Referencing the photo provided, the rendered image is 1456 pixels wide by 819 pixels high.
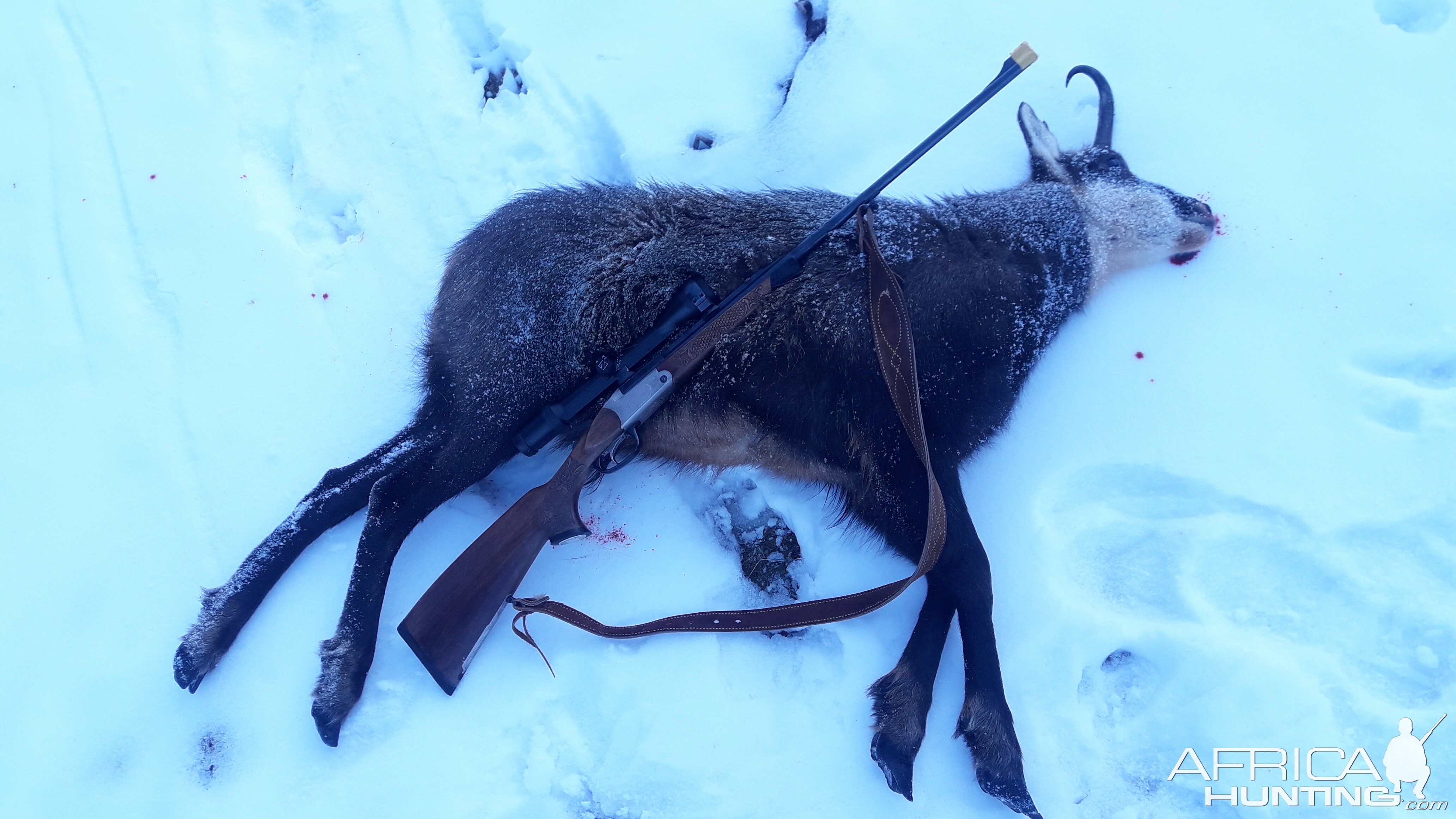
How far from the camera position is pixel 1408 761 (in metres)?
2.78

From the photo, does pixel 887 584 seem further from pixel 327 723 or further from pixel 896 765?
pixel 327 723

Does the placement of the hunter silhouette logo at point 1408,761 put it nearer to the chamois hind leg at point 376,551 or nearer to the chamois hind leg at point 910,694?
the chamois hind leg at point 910,694

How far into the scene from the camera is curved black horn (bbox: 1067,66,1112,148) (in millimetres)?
3188

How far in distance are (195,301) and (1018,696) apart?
4.16 m

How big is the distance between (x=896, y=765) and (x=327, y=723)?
2.24 metres

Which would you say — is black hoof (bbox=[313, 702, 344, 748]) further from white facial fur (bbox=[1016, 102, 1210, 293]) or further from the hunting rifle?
white facial fur (bbox=[1016, 102, 1210, 293])

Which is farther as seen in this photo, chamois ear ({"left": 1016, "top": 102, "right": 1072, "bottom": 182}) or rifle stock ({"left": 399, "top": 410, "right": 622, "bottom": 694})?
chamois ear ({"left": 1016, "top": 102, "right": 1072, "bottom": 182})

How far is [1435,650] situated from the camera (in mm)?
2842

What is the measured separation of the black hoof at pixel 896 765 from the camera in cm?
268


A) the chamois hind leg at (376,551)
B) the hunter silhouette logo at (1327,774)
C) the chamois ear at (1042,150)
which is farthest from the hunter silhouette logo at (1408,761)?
the chamois hind leg at (376,551)

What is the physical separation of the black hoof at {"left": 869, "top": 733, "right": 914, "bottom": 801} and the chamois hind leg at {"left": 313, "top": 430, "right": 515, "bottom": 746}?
186 cm

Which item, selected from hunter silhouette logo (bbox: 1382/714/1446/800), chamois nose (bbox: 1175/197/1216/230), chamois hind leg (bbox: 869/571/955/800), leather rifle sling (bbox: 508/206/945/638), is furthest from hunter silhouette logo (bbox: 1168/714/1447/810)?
chamois nose (bbox: 1175/197/1216/230)

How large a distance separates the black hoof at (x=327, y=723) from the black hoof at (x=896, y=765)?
2.15m

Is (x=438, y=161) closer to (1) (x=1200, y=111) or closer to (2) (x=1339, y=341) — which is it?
(1) (x=1200, y=111)
